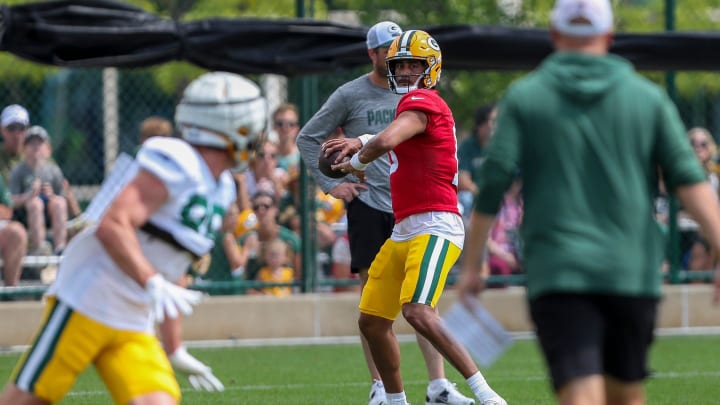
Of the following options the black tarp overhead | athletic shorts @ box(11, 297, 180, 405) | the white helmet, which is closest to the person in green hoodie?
the white helmet

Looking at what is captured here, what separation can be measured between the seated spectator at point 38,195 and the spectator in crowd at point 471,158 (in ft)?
13.8

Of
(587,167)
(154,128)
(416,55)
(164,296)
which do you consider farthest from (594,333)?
(154,128)

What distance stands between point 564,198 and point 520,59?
8896 mm

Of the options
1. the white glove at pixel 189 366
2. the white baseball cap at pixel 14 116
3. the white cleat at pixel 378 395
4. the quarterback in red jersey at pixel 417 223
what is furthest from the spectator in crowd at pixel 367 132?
the white baseball cap at pixel 14 116

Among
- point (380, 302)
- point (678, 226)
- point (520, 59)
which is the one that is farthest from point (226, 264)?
point (380, 302)

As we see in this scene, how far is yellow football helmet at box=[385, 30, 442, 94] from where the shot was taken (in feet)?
25.3

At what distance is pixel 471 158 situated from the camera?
575 inches

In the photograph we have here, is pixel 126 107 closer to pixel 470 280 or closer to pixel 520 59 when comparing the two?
pixel 520 59

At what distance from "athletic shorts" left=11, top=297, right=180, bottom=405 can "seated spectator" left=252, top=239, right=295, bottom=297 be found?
8909 millimetres

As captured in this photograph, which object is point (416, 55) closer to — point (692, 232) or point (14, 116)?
point (14, 116)

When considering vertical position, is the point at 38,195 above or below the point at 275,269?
above

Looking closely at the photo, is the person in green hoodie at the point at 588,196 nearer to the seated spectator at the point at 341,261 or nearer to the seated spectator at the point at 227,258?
the seated spectator at the point at 227,258

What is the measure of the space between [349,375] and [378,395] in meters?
2.31

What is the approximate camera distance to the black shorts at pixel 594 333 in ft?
15.0
